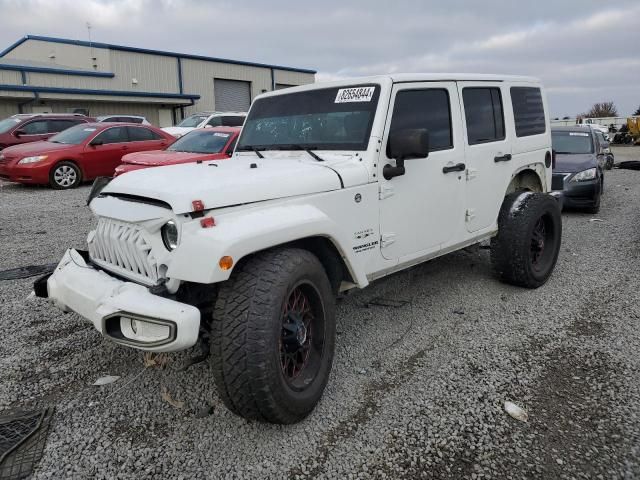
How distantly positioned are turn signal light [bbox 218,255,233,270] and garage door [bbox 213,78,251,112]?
31.1m

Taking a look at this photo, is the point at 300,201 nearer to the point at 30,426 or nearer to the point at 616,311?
the point at 30,426

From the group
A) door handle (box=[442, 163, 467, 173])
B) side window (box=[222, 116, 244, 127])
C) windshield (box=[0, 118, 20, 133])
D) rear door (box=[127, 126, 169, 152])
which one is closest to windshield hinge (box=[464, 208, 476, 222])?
door handle (box=[442, 163, 467, 173])

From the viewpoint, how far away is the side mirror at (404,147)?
3.20m

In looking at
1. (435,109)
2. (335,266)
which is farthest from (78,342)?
(435,109)

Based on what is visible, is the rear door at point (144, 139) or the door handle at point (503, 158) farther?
the rear door at point (144, 139)

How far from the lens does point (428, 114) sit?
3.89m

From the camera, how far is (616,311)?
435 centimetres

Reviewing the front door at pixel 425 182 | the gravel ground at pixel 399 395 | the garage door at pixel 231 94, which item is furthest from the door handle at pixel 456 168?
the garage door at pixel 231 94

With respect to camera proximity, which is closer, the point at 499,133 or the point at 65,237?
the point at 499,133

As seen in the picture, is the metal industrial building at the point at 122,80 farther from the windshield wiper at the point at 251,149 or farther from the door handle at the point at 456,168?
the door handle at the point at 456,168

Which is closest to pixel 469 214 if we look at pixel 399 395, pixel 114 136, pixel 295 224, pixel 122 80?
pixel 399 395

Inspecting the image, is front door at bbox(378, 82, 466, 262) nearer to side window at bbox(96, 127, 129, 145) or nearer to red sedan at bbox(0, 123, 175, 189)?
red sedan at bbox(0, 123, 175, 189)

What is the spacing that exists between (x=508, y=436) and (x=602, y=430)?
53 cm

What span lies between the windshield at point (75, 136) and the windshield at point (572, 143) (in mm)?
10703
